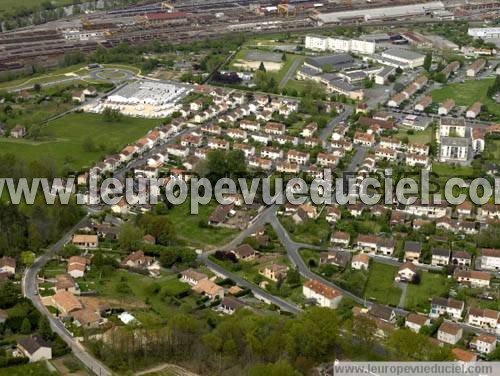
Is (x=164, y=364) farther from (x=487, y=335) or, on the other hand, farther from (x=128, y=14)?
(x=128, y=14)

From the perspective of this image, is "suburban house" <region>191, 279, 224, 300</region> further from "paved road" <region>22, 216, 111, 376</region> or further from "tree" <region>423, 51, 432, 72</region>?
"tree" <region>423, 51, 432, 72</region>

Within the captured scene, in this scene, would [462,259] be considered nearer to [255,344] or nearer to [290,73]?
[255,344]

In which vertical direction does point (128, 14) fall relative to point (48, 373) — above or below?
above

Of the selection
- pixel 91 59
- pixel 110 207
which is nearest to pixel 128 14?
pixel 91 59

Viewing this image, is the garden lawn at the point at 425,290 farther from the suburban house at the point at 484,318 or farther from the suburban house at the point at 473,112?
the suburban house at the point at 473,112

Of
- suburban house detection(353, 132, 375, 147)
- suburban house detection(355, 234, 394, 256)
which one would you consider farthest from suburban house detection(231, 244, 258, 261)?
suburban house detection(353, 132, 375, 147)

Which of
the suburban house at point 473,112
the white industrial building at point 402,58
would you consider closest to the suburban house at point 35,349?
the suburban house at point 473,112
